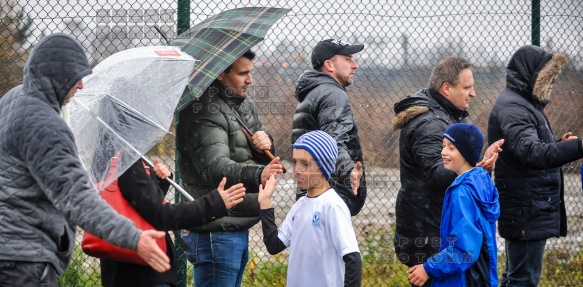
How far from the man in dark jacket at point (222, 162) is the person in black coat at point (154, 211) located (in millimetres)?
419

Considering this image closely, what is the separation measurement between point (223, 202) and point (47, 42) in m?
1.19

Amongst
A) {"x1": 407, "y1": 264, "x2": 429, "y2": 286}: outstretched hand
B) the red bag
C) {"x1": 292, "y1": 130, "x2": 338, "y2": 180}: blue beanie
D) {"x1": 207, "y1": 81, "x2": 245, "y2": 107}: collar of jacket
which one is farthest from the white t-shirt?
{"x1": 207, "y1": 81, "x2": 245, "y2": 107}: collar of jacket

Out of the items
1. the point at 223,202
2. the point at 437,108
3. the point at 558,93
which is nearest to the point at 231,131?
the point at 223,202

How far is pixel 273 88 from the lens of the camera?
269 inches

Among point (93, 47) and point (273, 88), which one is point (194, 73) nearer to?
point (93, 47)

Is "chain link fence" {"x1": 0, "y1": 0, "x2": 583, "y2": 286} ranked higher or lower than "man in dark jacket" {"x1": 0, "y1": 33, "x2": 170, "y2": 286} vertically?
lower

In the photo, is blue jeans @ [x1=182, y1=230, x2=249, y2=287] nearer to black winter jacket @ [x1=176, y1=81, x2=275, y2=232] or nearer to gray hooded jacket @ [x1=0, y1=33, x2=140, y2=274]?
black winter jacket @ [x1=176, y1=81, x2=275, y2=232]

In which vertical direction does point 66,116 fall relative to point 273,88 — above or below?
above

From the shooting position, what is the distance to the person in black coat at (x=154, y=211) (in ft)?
13.5

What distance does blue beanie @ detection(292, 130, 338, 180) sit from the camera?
14.1 feet

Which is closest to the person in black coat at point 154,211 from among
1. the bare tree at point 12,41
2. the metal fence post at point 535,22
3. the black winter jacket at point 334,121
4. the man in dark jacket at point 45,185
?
the man in dark jacket at point 45,185

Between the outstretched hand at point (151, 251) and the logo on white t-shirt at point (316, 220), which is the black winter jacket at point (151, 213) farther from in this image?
the outstretched hand at point (151, 251)

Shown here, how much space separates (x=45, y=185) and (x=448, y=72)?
2.73 m

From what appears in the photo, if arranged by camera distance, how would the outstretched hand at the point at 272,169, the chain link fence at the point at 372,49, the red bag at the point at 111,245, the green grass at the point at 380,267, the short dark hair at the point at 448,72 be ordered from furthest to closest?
the green grass at the point at 380,267
the chain link fence at the point at 372,49
the short dark hair at the point at 448,72
the outstretched hand at the point at 272,169
the red bag at the point at 111,245
